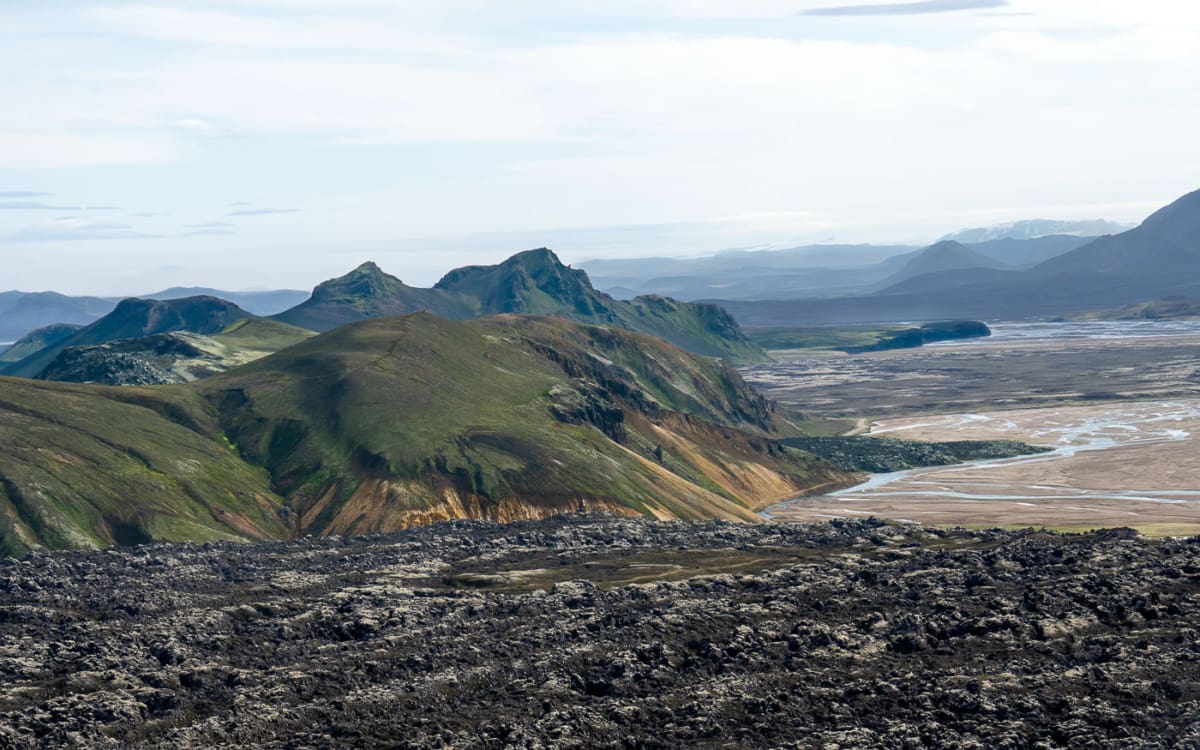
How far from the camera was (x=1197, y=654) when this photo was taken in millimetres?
81500

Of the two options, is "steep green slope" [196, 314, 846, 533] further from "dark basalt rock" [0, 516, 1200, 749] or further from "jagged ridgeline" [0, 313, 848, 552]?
"dark basalt rock" [0, 516, 1200, 749]

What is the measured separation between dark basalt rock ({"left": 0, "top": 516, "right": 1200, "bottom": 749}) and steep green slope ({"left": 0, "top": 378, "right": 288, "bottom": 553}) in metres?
14.7

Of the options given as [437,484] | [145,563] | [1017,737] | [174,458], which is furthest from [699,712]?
[174,458]

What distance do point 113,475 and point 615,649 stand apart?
89.0 m

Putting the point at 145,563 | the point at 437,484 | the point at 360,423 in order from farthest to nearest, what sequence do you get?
the point at 360,423
the point at 437,484
the point at 145,563

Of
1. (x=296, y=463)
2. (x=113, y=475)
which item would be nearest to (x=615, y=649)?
(x=113, y=475)

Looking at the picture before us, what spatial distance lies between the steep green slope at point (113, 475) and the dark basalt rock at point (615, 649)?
48.3ft

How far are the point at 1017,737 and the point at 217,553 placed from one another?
288 ft

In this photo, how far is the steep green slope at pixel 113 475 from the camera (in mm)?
138375

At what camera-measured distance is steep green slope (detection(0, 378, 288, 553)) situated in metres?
138

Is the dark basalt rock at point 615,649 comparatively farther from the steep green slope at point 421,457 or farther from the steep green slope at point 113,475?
the steep green slope at point 421,457

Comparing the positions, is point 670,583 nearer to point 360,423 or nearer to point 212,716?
point 212,716

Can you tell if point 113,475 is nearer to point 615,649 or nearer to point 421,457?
point 421,457

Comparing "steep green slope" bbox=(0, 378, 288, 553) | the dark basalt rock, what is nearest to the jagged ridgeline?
"steep green slope" bbox=(0, 378, 288, 553)
